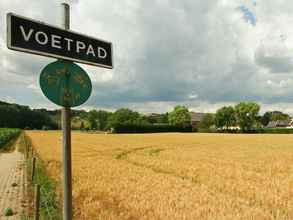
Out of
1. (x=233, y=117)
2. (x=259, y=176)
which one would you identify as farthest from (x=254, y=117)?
(x=259, y=176)

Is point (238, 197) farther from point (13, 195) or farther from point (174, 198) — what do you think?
point (13, 195)

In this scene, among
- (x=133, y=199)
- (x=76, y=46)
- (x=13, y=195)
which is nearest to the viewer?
(x=76, y=46)

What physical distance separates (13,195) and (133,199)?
176 inches

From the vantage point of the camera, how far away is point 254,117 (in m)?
131

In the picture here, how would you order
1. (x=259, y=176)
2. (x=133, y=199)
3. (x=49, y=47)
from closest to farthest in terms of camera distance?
(x=49, y=47), (x=133, y=199), (x=259, y=176)

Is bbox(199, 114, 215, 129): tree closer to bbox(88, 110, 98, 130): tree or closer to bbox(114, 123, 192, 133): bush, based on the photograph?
bbox(114, 123, 192, 133): bush

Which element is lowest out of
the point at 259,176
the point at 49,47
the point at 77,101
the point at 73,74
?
the point at 259,176

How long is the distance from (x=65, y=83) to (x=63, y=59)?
237 mm

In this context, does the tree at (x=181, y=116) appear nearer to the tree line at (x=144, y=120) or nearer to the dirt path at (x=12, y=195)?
the tree line at (x=144, y=120)

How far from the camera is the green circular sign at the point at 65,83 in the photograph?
8.81ft

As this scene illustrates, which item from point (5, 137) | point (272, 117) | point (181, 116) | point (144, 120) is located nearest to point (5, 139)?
point (5, 137)


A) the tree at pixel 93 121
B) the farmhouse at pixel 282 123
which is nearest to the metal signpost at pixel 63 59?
the tree at pixel 93 121

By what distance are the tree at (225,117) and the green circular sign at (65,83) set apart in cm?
13658

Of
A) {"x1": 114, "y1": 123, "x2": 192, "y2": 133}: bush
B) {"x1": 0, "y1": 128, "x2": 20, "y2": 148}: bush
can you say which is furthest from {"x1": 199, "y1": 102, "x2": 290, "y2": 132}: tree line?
{"x1": 0, "y1": 128, "x2": 20, "y2": 148}: bush
